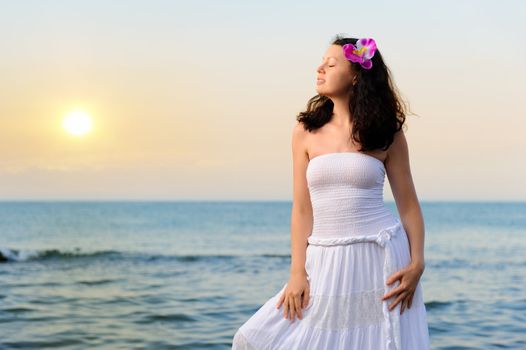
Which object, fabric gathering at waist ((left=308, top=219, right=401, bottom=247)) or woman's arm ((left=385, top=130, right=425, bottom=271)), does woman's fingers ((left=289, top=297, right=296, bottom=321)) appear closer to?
fabric gathering at waist ((left=308, top=219, right=401, bottom=247))

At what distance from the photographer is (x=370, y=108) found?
305 cm

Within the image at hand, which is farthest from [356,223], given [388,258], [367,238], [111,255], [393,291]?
[111,255]

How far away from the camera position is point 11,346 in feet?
27.0

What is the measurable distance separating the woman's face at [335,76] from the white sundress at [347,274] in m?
0.27

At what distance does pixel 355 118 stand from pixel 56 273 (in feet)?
46.9

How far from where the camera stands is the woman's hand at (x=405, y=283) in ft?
9.87

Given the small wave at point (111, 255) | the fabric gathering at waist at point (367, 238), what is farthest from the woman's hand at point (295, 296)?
the small wave at point (111, 255)

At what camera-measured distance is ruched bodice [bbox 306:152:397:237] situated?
9.87 feet

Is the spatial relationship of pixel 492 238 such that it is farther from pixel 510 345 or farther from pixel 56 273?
pixel 510 345

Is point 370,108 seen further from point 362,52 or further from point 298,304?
point 298,304

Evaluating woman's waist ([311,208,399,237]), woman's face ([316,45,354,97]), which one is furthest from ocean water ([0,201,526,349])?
woman's face ([316,45,354,97])

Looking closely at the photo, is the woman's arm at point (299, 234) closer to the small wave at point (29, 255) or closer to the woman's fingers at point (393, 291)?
the woman's fingers at point (393, 291)

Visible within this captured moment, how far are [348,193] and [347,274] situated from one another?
0.32 meters

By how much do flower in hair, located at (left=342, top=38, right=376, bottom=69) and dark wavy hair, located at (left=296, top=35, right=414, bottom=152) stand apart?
2 cm
